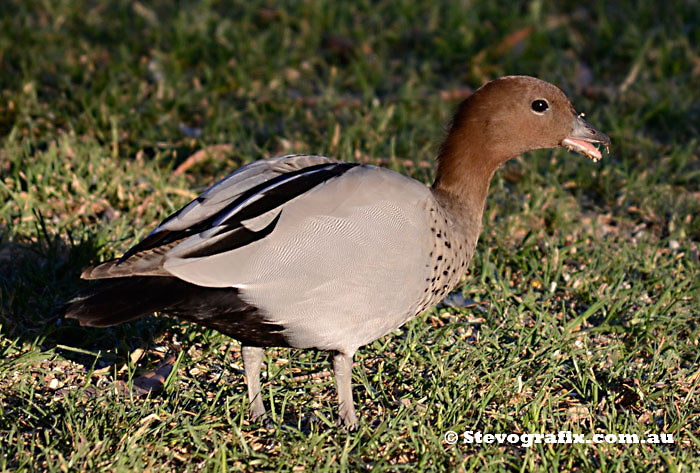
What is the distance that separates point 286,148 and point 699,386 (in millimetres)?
2730

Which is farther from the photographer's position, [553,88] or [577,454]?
[553,88]

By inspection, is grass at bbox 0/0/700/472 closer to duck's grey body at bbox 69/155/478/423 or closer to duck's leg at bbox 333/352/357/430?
duck's leg at bbox 333/352/357/430

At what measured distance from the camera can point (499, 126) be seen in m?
3.74

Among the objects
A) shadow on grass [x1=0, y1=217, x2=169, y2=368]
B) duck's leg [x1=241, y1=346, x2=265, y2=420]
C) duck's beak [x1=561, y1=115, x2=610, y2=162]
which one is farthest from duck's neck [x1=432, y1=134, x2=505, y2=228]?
shadow on grass [x1=0, y1=217, x2=169, y2=368]

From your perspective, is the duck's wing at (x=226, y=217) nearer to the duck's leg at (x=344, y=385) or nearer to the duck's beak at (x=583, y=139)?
the duck's leg at (x=344, y=385)

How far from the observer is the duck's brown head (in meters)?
3.72

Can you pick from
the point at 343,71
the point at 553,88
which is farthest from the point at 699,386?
the point at 343,71

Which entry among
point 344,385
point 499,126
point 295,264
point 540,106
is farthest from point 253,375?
point 540,106

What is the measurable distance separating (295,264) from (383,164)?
7.34 feet

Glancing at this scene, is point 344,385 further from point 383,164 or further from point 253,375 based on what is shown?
point 383,164

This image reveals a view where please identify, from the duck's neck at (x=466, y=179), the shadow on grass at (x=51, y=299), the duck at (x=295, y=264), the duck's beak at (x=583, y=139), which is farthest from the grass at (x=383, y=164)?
the duck's beak at (x=583, y=139)

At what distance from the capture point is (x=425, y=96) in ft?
20.6

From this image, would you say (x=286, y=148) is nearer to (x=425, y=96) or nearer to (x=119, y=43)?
(x=425, y=96)

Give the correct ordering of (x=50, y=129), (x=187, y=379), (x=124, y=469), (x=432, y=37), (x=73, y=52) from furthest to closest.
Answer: (x=432, y=37) → (x=73, y=52) → (x=50, y=129) → (x=187, y=379) → (x=124, y=469)
